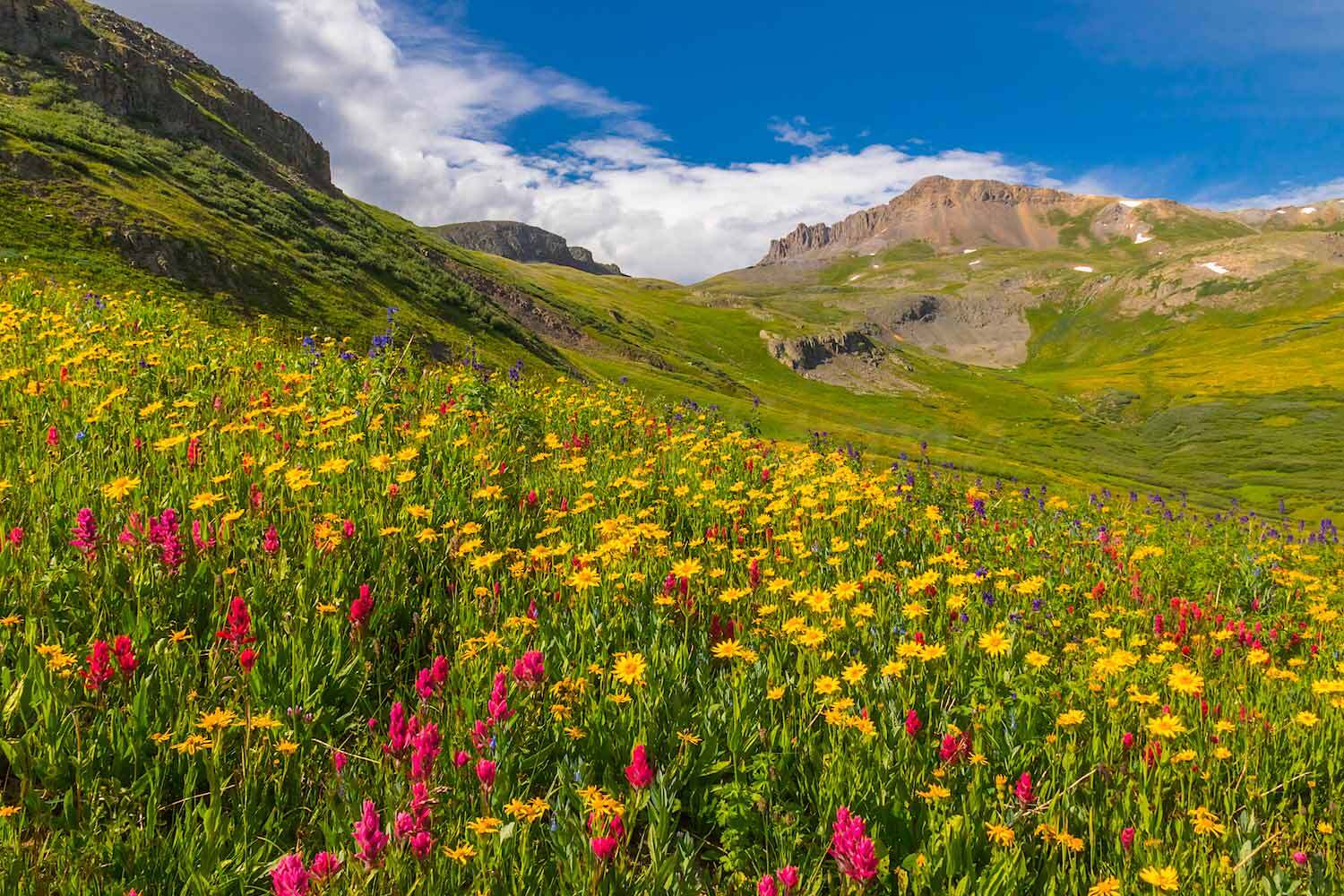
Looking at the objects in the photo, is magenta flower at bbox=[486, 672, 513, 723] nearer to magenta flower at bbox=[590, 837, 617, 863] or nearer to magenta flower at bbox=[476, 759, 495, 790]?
magenta flower at bbox=[476, 759, 495, 790]

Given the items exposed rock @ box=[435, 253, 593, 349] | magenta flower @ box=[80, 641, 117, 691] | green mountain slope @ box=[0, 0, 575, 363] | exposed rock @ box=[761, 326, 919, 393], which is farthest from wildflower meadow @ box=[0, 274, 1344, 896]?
exposed rock @ box=[761, 326, 919, 393]

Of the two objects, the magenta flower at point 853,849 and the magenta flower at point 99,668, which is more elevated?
the magenta flower at point 99,668

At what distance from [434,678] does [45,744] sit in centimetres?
145

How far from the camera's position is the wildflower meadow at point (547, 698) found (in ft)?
8.55

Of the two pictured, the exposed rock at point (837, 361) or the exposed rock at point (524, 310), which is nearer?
the exposed rock at point (524, 310)

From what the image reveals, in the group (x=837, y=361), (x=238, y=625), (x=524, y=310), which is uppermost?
(x=837, y=361)

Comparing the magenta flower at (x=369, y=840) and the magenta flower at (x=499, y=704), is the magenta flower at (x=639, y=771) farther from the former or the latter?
the magenta flower at (x=369, y=840)

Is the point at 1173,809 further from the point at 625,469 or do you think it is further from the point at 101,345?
the point at 101,345

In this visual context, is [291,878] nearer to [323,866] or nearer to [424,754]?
[323,866]

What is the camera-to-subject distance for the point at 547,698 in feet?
11.5

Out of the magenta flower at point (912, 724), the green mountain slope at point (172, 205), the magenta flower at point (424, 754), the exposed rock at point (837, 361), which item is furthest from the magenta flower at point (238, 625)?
the exposed rock at point (837, 361)

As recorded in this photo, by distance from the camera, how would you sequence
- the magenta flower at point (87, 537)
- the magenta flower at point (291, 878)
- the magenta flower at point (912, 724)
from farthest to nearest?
the magenta flower at point (87, 537), the magenta flower at point (912, 724), the magenta flower at point (291, 878)

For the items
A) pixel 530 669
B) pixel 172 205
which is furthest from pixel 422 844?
pixel 172 205

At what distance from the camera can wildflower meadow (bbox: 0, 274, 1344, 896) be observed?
261 centimetres
